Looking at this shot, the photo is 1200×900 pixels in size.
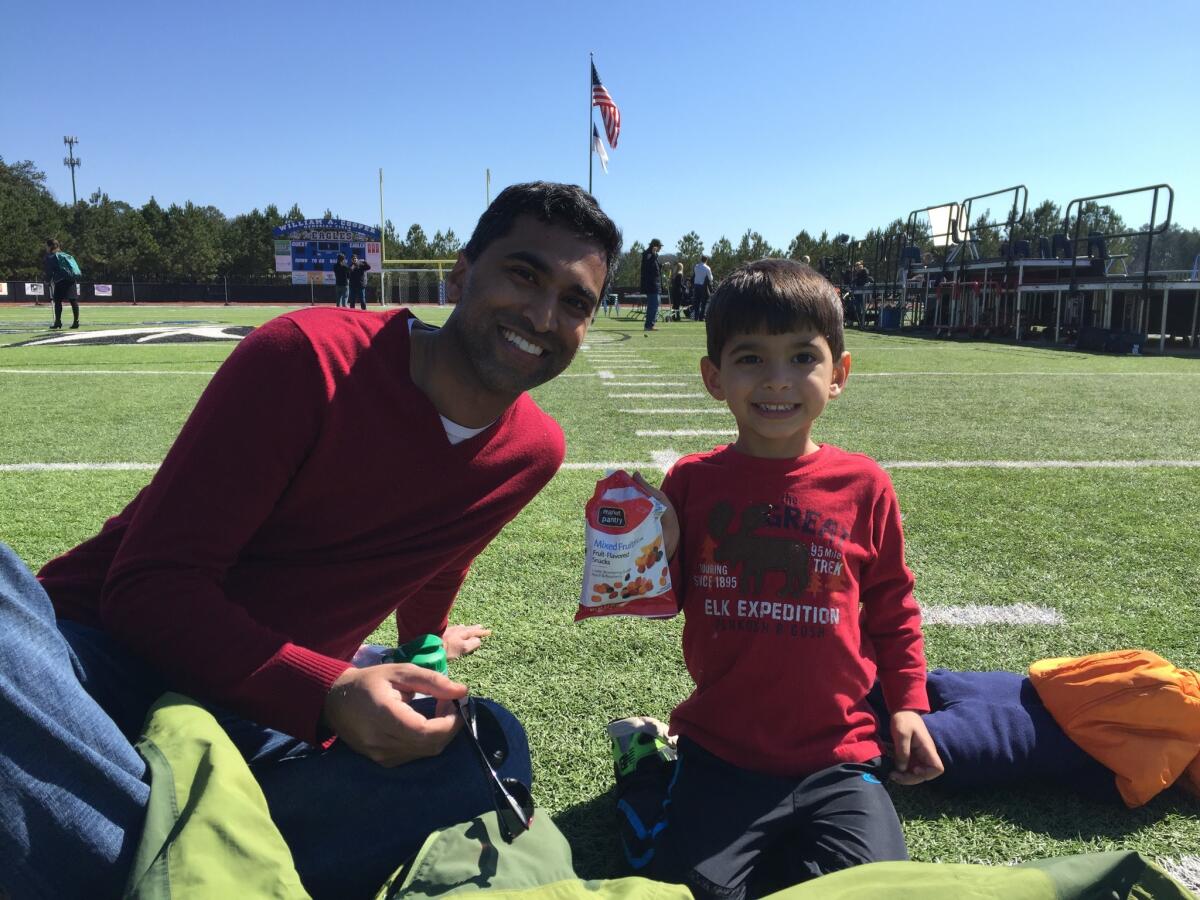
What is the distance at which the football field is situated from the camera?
1.81m

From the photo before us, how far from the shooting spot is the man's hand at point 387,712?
1295 mm

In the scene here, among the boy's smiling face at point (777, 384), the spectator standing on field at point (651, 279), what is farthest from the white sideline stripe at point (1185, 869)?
the spectator standing on field at point (651, 279)

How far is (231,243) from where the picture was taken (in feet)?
238

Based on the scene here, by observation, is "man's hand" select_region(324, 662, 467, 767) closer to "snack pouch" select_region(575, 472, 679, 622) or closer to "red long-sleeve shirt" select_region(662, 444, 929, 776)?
"snack pouch" select_region(575, 472, 679, 622)

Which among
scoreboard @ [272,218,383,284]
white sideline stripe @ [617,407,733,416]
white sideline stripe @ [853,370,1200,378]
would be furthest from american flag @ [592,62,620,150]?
scoreboard @ [272,218,383,284]

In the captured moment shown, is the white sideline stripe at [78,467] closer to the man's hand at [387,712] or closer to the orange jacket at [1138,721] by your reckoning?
the man's hand at [387,712]

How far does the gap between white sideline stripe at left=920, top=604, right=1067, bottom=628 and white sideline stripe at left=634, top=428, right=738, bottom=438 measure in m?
3.15

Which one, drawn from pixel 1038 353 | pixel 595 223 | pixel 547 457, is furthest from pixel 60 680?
pixel 1038 353

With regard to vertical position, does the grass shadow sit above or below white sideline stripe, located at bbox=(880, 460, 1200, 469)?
below

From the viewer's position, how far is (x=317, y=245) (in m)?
54.2

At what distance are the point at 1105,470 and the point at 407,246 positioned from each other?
77459mm

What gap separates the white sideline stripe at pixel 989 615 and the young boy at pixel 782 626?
0.99 meters

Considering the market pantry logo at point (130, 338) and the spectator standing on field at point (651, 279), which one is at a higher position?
the spectator standing on field at point (651, 279)

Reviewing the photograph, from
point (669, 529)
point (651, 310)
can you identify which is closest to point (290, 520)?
point (669, 529)
